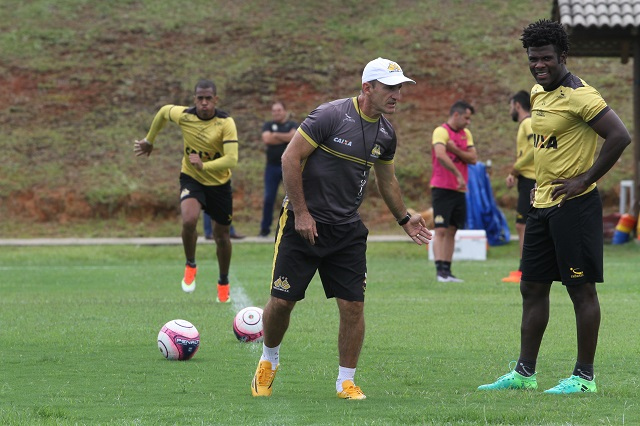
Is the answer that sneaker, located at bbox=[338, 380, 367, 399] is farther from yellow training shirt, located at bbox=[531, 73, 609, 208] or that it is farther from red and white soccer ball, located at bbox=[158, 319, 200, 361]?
red and white soccer ball, located at bbox=[158, 319, 200, 361]

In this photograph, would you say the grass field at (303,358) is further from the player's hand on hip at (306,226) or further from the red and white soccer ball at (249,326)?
the player's hand on hip at (306,226)

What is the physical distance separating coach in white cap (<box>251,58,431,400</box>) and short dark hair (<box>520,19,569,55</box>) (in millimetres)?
853

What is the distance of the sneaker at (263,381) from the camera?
24.1 ft

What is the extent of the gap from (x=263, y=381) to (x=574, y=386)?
2.02 meters

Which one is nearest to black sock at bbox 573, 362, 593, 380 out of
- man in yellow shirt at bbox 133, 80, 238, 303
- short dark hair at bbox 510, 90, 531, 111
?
man in yellow shirt at bbox 133, 80, 238, 303

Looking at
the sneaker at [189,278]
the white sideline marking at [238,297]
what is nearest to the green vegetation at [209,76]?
the white sideline marking at [238,297]

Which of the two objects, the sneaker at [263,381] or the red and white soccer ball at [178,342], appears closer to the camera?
the sneaker at [263,381]

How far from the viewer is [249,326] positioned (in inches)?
389

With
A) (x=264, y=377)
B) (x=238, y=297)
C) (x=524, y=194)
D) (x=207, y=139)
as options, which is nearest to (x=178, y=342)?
(x=264, y=377)

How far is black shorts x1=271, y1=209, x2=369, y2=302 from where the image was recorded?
7.36 meters

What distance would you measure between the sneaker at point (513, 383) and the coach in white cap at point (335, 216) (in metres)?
0.93

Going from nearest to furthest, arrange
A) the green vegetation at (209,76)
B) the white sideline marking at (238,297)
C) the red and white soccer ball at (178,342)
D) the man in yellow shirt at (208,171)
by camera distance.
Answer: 1. the red and white soccer ball at (178,342)
2. the white sideline marking at (238,297)
3. the man in yellow shirt at (208,171)
4. the green vegetation at (209,76)

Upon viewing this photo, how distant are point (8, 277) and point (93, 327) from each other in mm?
7172

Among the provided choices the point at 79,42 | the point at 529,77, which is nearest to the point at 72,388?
the point at 529,77
